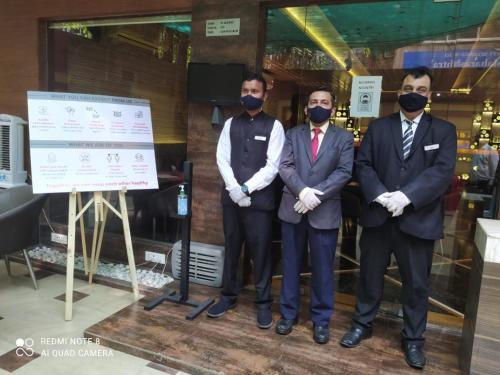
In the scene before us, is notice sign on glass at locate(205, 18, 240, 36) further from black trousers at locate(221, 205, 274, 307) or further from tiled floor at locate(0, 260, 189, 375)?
tiled floor at locate(0, 260, 189, 375)

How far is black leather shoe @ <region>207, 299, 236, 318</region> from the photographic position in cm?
270

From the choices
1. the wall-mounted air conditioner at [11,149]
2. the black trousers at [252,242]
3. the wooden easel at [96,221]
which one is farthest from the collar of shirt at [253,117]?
the wall-mounted air conditioner at [11,149]

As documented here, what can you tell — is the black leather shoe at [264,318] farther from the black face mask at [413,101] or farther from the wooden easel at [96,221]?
the black face mask at [413,101]

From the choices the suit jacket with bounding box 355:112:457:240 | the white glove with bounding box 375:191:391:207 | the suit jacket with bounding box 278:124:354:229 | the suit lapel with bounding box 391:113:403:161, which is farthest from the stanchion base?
the suit lapel with bounding box 391:113:403:161

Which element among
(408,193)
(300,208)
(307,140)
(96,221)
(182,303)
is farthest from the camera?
(96,221)

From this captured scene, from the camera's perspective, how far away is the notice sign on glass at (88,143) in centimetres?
264

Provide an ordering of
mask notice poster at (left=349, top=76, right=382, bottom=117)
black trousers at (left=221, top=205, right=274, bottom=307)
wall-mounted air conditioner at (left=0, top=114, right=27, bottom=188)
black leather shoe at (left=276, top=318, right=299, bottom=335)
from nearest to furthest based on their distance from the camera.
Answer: black leather shoe at (left=276, top=318, right=299, bottom=335) < black trousers at (left=221, top=205, right=274, bottom=307) < mask notice poster at (left=349, top=76, right=382, bottom=117) < wall-mounted air conditioner at (left=0, top=114, right=27, bottom=188)

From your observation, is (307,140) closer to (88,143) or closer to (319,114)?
(319,114)

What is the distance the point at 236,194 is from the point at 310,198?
0.52 meters

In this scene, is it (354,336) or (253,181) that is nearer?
(354,336)

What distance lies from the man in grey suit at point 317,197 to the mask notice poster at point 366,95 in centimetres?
58

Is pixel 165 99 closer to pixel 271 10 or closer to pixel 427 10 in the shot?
Result: pixel 271 10

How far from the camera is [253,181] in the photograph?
8.25 feet

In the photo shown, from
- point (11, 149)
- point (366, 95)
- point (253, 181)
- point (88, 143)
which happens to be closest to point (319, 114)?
point (253, 181)
